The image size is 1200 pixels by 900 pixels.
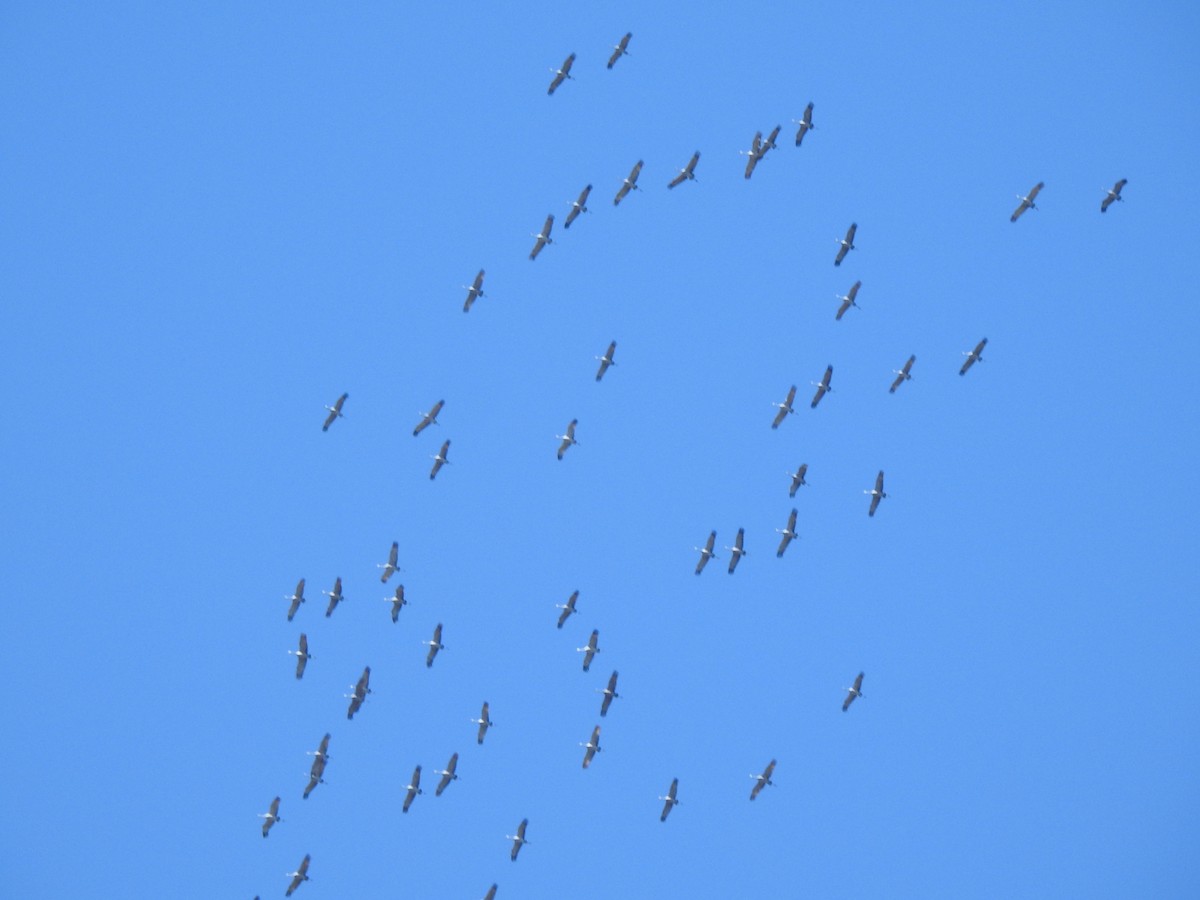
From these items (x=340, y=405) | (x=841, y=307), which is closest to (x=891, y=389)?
(x=841, y=307)

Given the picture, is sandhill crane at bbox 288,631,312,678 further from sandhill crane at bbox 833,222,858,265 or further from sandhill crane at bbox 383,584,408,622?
sandhill crane at bbox 833,222,858,265

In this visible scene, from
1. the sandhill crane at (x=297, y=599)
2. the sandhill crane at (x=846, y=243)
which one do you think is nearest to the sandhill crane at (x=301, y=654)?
the sandhill crane at (x=297, y=599)

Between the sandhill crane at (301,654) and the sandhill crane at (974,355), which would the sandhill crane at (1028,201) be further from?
the sandhill crane at (301,654)

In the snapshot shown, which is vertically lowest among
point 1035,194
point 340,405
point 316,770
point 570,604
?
point 316,770

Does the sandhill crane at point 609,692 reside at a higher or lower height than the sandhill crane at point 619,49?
lower

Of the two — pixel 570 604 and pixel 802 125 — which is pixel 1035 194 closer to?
pixel 802 125

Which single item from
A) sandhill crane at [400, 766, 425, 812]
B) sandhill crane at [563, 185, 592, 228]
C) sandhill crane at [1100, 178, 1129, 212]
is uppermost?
sandhill crane at [1100, 178, 1129, 212]

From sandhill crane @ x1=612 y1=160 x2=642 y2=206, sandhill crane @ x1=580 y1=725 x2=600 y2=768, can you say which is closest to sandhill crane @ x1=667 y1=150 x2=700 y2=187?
sandhill crane @ x1=612 y1=160 x2=642 y2=206

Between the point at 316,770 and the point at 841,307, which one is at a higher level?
the point at 841,307

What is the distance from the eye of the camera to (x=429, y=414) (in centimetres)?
8638

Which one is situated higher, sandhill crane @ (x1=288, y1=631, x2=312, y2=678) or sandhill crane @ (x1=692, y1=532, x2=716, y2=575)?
sandhill crane @ (x1=692, y1=532, x2=716, y2=575)

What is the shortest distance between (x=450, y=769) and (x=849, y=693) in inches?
720

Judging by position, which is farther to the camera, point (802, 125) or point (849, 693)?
point (849, 693)

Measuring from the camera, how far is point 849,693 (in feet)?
284
